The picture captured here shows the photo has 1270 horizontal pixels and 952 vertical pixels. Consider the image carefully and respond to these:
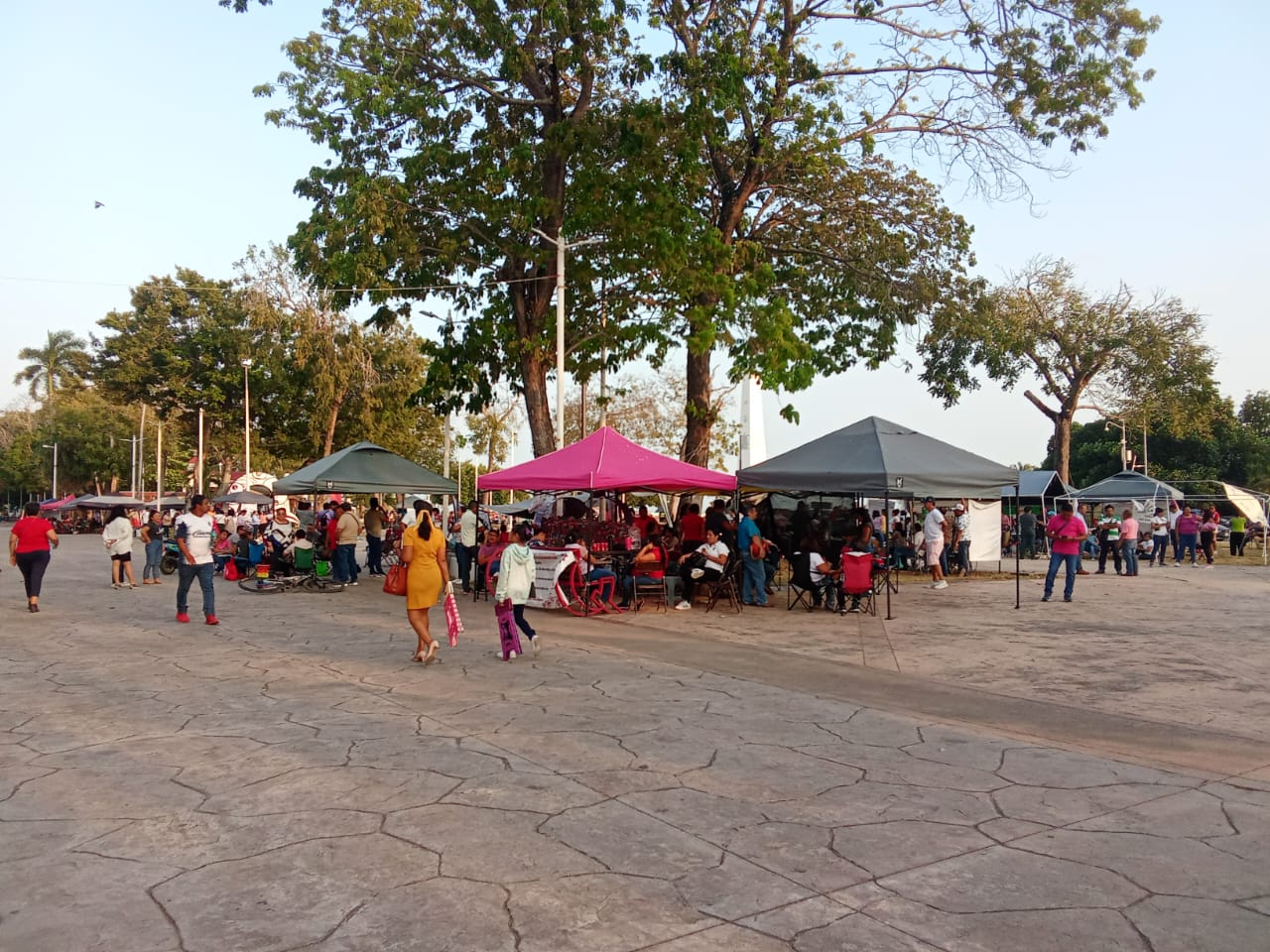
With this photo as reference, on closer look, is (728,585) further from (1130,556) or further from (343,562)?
(1130,556)

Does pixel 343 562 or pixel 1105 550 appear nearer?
pixel 343 562

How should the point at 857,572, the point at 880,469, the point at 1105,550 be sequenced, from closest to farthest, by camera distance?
the point at 880,469, the point at 857,572, the point at 1105,550

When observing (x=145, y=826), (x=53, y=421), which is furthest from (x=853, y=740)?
(x=53, y=421)

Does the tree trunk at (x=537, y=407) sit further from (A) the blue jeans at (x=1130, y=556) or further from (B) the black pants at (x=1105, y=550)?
(B) the black pants at (x=1105, y=550)

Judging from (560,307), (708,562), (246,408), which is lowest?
(708,562)

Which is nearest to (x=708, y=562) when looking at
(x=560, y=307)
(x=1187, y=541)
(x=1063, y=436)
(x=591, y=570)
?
(x=591, y=570)

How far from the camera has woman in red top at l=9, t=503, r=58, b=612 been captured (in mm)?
13520

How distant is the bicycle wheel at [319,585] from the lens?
1745 cm

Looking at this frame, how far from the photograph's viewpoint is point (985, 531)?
24.4 meters

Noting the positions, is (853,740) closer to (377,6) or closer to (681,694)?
(681,694)

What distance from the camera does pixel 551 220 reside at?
748 inches

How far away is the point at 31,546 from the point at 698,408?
1214 centimetres

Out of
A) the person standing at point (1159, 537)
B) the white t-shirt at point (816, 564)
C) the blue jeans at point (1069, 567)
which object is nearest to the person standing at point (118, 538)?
the white t-shirt at point (816, 564)

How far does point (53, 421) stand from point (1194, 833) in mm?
81360
